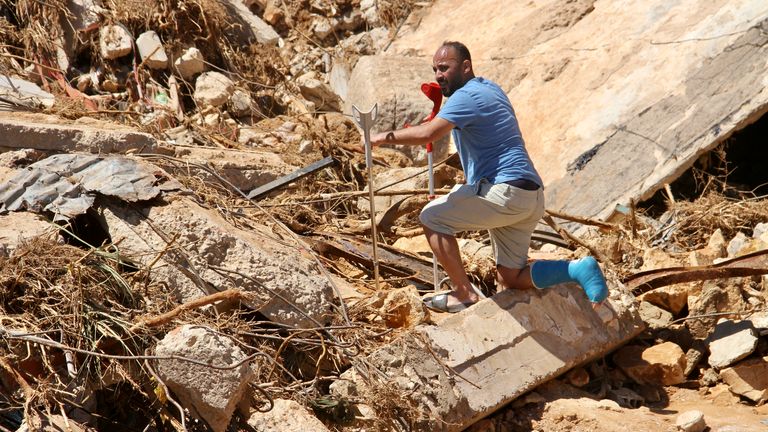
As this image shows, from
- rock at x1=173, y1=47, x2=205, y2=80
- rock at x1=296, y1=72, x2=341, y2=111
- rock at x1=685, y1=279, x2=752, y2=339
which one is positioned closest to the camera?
rock at x1=685, y1=279, x2=752, y2=339

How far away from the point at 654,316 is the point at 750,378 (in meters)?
0.76

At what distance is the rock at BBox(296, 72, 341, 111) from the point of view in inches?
369

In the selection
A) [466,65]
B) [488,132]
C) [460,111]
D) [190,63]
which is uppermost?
[466,65]

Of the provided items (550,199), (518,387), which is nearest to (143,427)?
(518,387)

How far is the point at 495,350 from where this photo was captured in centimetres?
492

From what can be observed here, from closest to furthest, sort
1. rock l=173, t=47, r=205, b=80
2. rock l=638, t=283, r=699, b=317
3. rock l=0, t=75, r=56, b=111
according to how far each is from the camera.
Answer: rock l=638, t=283, r=699, b=317
rock l=0, t=75, r=56, b=111
rock l=173, t=47, r=205, b=80

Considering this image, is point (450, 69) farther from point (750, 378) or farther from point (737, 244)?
point (737, 244)

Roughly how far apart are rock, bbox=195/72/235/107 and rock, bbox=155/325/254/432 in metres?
4.84

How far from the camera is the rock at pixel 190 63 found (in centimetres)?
905

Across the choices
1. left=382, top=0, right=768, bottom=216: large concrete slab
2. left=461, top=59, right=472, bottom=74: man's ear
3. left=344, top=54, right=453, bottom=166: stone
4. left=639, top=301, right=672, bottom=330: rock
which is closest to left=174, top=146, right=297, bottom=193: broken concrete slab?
left=344, top=54, right=453, bottom=166: stone

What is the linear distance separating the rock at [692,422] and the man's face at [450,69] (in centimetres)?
191

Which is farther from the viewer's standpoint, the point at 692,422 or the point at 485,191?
the point at 485,191

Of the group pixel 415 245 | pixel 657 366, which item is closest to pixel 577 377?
pixel 657 366

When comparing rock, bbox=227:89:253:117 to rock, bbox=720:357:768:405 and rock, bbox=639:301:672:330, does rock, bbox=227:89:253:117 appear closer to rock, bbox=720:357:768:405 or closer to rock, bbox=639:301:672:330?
rock, bbox=639:301:672:330
